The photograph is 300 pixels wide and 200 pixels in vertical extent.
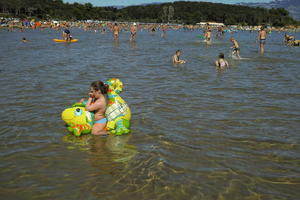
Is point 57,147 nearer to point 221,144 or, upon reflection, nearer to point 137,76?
point 221,144

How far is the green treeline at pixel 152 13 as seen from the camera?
93.5 meters

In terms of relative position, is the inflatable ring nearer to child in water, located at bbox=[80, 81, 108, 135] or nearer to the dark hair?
child in water, located at bbox=[80, 81, 108, 135]

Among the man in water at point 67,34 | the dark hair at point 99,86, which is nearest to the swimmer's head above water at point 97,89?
the dark hair at point 99,86

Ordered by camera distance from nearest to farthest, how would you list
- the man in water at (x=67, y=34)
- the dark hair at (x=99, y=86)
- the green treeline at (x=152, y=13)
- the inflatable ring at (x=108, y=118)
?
1. the dark hair at (x=99, y=86)
2. the inflatable ring at (x=108, y=118)
3. the man in water at (x=67, y=34)
4. the green treeline at (x=152, y=13)

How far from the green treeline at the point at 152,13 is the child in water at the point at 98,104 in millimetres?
88994

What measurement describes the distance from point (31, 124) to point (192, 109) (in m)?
3.68

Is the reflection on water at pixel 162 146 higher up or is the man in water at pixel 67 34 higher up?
the man in water at pixel 67 34

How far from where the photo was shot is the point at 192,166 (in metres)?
4.73

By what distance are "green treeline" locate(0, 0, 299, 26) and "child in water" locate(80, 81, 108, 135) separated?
89.0 m

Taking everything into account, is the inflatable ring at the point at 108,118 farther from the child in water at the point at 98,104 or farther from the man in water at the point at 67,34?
the man in water at the point at 67,34

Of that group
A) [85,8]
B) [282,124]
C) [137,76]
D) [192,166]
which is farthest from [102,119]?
[85,8]

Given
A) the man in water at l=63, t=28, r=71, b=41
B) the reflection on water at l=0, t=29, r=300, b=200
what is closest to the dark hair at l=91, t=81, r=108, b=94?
the reflection on water at l=0, t=29, r=300, b=200

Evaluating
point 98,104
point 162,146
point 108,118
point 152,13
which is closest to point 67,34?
point 108,118

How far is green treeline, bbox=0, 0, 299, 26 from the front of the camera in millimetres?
93500
